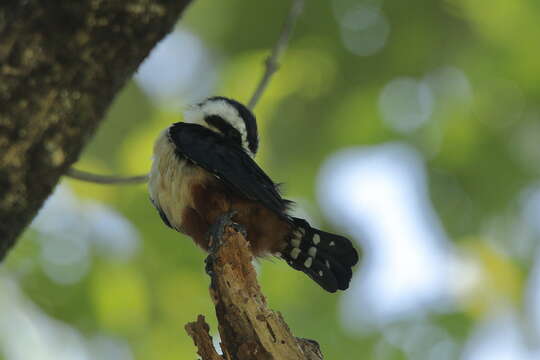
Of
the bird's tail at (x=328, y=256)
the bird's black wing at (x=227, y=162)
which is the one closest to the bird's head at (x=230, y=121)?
the bird's black wing at (x=227, y=162)

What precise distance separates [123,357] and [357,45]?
8.44ft

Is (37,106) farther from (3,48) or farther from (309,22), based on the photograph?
(309,22)

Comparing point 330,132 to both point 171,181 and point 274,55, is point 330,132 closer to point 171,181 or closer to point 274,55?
point 274,55

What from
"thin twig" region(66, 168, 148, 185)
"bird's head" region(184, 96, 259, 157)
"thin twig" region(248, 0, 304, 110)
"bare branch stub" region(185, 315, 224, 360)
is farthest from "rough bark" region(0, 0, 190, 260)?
"bird's head" region(184, 96, 259, 157)

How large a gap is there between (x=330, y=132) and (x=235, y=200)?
175 cm

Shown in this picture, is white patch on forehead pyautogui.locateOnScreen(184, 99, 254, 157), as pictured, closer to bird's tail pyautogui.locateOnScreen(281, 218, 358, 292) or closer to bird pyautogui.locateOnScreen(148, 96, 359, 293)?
bird pyautogui.locateOnScreen(148, 96, 359, 293)

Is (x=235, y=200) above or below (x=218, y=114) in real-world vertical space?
below

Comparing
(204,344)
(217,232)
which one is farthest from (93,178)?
(204,344)

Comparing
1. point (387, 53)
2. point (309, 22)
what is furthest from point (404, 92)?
point (309, 22)

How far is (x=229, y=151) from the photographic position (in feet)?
12.0

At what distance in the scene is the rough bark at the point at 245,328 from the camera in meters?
2.40

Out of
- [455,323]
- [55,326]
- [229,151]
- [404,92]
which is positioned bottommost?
[55,326]

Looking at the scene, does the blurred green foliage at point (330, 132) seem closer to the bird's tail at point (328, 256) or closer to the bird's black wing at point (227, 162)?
the bird's black wing at point (227, 162)

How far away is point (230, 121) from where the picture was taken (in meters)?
3.96
